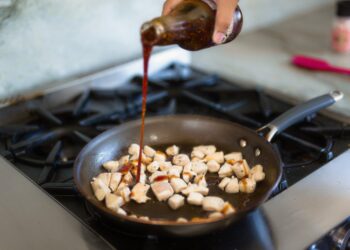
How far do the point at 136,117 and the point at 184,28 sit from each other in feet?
1.24

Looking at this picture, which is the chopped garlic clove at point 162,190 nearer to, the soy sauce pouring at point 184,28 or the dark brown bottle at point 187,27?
the soy sauce pouring at point 184,28

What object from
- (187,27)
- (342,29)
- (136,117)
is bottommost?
(136,117)

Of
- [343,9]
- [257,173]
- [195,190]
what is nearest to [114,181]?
[195,190]

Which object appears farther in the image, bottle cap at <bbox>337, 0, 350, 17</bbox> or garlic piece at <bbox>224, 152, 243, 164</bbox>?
bottle cap at <bbox>337, 0, 350, 17</bbox>

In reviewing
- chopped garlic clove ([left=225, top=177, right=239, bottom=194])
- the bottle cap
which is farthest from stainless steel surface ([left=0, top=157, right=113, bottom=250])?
the bottle cap

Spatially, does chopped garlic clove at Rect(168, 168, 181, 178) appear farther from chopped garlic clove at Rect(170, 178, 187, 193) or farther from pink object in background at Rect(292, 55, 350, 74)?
pink object in background at Rect(292, 55, 350, 74)

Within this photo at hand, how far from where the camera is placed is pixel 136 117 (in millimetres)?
1044

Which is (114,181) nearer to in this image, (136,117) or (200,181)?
(200,181)

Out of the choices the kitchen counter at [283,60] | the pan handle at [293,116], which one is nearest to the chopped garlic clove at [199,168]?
the pan handle at [293,116]

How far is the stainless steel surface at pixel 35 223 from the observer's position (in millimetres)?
627

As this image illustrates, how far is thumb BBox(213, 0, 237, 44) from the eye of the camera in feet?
2.35

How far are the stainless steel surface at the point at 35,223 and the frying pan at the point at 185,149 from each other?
0.14 ft

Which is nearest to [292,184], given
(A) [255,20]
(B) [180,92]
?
(B) [180,92]

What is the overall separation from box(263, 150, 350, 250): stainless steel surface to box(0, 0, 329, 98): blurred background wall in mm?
667
